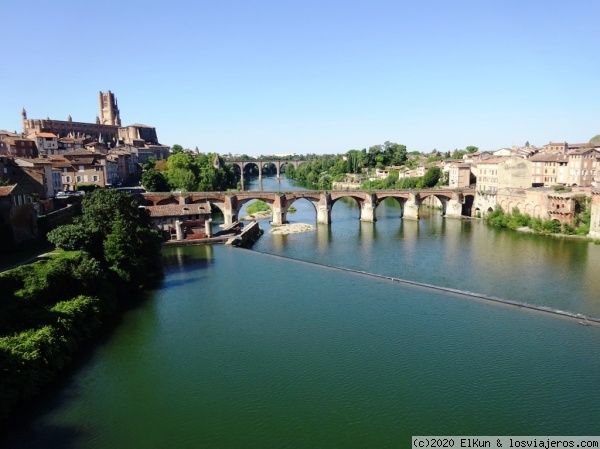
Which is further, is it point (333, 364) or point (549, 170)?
point (549, 170)

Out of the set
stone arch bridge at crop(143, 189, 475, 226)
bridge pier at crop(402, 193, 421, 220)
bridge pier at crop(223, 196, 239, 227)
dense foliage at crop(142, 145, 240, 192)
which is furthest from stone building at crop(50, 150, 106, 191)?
bridge pier at crop(402, 193, 421, 220)

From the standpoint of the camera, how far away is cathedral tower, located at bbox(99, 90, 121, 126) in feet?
360

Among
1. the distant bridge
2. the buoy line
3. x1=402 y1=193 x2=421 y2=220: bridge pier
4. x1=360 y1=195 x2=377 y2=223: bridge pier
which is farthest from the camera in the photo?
the distant bridge

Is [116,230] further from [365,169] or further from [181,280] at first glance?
[365,169]

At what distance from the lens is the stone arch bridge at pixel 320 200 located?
151ft

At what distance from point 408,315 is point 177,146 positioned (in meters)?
76.5

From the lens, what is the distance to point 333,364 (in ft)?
57.3

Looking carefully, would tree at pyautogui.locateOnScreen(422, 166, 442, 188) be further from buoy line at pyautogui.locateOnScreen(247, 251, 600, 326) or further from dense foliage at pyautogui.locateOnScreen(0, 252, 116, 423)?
dense foliage at pyautogui.locateOnScreen(0, 252, 116, 423)

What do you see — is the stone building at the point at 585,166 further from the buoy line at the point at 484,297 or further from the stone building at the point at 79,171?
the stone building at the point at 79,171

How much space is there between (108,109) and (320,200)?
81.4 meters

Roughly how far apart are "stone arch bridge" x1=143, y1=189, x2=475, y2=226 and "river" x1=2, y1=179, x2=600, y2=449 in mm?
17009

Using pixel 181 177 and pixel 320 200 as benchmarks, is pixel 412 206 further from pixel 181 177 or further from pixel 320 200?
pixel 181 177

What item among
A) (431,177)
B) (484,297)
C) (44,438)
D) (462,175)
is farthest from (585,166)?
(44,438)

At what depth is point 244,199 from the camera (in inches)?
1865
